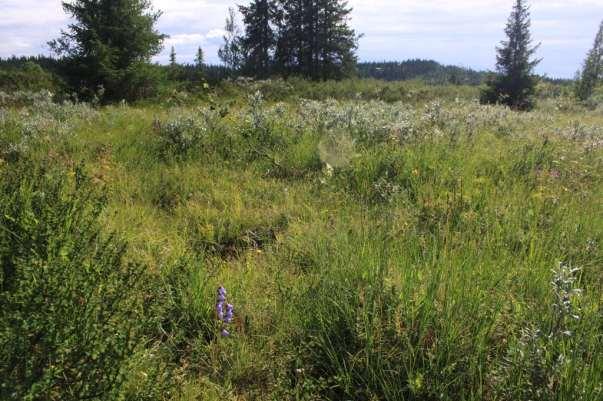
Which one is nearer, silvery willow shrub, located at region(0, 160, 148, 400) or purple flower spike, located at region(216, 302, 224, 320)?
silvery willow shrub, located at region(0, 160, 148, 400)

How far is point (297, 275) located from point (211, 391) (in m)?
1.17

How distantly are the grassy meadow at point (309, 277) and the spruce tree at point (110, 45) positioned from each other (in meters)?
13.6

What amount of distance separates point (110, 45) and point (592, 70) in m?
50.4

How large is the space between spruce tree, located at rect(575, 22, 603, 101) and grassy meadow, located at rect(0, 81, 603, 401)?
45605mm

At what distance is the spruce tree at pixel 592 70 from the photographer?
45312 mm

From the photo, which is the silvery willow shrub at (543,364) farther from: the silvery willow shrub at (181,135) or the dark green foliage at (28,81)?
the dark green foliage at (28,81)

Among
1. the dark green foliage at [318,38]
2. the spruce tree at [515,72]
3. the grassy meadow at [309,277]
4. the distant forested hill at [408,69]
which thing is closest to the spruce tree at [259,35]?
the dark green foliage at [318,38]

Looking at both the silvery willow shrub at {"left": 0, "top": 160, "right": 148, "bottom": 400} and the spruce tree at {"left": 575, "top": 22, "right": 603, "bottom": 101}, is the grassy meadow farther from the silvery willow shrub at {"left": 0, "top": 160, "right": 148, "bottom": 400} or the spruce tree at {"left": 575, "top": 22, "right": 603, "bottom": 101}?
the spruce tree at {"left": 575, "top": 22, "right": 603, "bottom": 101}

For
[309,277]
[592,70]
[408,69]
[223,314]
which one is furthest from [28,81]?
[408,69]

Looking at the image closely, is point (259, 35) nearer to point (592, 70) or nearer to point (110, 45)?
point (110, 45)

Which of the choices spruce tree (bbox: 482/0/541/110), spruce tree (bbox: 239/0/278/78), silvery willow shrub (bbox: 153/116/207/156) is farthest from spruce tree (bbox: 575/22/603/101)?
silvery willow shrub (bbox: 153/116/207/156)

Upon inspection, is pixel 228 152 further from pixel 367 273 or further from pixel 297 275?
pixel 367 273

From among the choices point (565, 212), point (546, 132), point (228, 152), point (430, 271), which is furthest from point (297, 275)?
point (546, 132)

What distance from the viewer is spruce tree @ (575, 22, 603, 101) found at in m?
45.3
